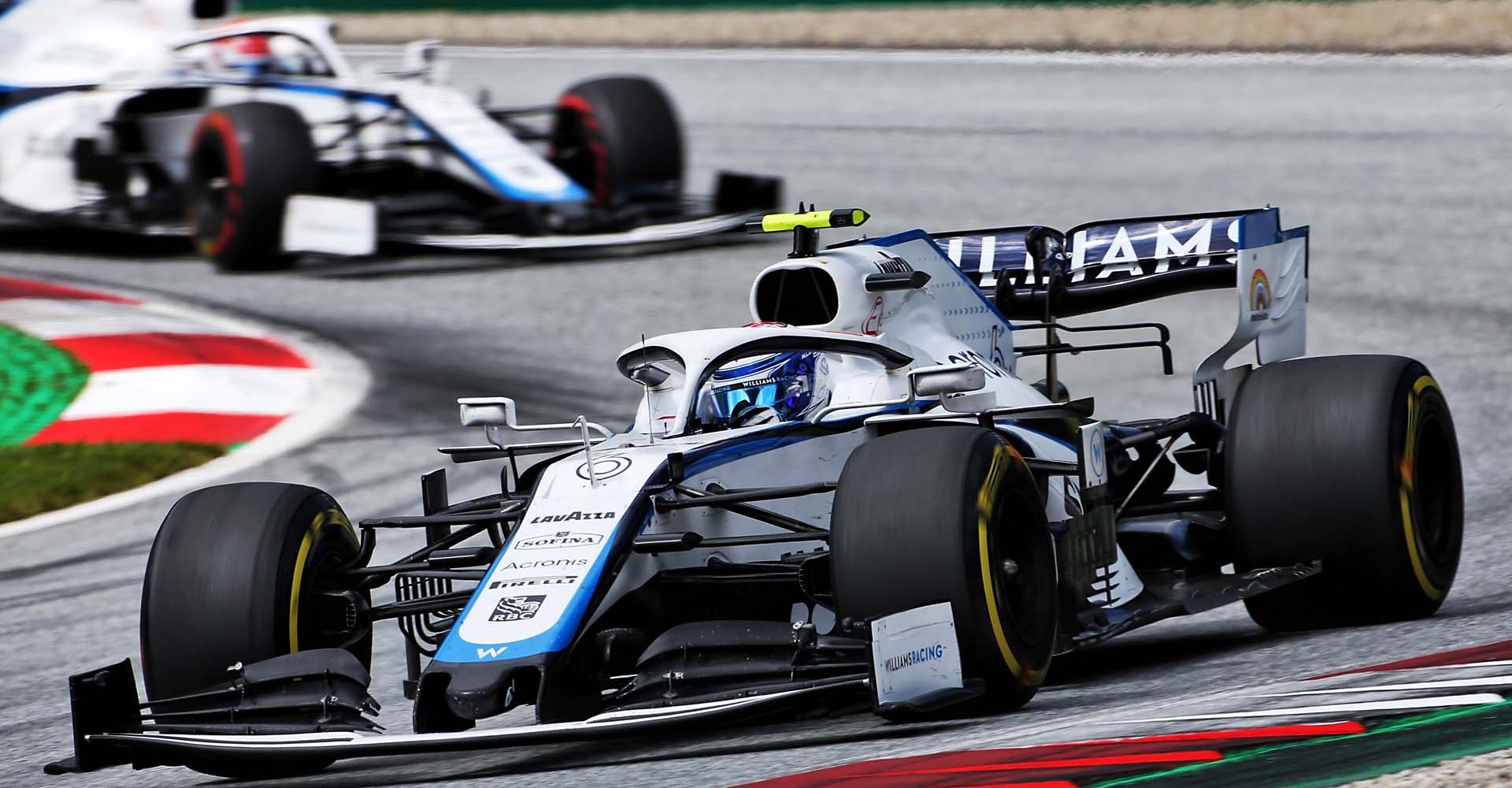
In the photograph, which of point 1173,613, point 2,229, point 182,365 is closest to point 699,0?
point 2,229

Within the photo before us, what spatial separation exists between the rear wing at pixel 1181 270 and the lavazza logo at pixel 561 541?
110 inches

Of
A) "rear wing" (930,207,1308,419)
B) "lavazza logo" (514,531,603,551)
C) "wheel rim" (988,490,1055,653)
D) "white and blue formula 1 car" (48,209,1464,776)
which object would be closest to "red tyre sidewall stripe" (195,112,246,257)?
"rear wing" (930,207,1308,419)

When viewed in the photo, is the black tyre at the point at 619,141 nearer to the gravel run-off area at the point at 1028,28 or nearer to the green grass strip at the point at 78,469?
the green grass strip at the point at 78,469

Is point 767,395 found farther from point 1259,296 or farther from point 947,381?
point 1259,296

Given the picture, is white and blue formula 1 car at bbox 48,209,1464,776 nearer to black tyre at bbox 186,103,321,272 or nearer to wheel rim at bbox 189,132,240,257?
black tyre at bbox 186,103,321,272

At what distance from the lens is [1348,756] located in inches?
182

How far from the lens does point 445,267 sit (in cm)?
1509

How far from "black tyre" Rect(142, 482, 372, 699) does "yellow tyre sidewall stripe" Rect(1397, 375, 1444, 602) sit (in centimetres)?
324

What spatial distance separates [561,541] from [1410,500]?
276cm

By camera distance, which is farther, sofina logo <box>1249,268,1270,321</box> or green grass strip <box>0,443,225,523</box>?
green grass strip <box>0,443,225,523</box>

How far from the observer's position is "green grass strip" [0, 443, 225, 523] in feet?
31.5

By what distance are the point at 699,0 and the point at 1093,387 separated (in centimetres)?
1678

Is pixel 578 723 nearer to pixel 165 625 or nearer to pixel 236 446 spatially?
pixel 165 625

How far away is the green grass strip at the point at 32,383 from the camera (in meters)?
10.7
